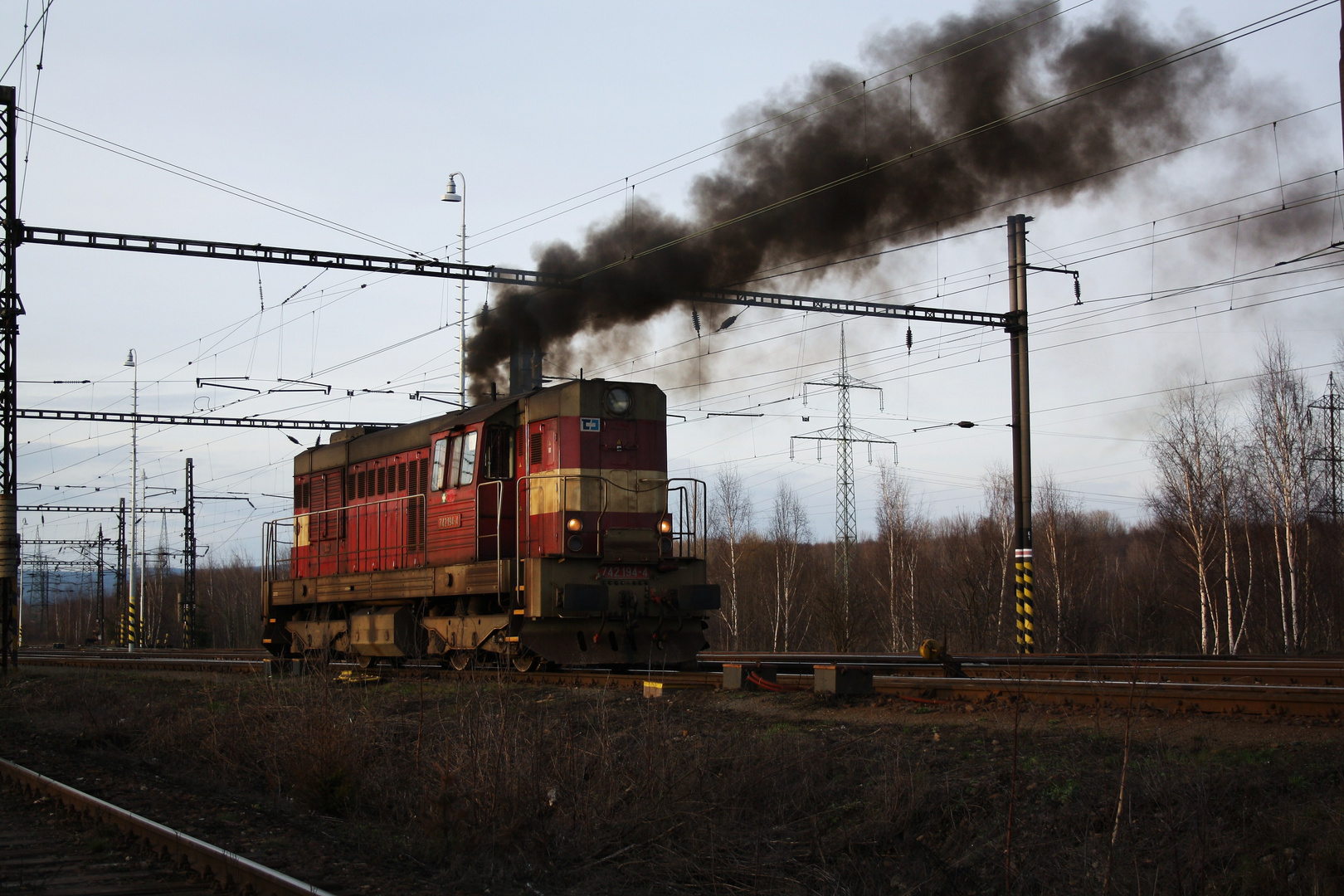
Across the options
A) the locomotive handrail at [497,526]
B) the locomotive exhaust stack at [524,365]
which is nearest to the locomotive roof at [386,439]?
the locomotive handrail at [497,526]

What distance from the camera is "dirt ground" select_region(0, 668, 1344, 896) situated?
557 cm

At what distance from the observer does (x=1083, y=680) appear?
1088 cm

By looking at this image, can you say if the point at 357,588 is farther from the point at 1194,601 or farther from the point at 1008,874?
the point at 1194,601

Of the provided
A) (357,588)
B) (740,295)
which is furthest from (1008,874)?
(740,295)

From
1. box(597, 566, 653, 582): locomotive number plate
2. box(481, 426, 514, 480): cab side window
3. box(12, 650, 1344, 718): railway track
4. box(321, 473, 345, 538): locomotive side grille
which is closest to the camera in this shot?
box(12, 650, 1344, 718): railway track

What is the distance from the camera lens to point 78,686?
1606 cm

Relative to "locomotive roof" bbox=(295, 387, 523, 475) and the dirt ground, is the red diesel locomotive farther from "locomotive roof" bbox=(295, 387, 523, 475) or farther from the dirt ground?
the dirt ground

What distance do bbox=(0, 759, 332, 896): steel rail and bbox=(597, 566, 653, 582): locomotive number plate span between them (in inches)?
261

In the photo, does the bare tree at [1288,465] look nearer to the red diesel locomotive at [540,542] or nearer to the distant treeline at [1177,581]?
the distant treeline at [1177,581]

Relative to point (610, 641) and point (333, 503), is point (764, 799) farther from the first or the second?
point (333, 503)

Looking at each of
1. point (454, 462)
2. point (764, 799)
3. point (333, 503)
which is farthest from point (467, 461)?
point (764, 799)

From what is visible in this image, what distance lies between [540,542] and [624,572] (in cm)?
129

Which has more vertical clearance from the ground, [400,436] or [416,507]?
[400,436]

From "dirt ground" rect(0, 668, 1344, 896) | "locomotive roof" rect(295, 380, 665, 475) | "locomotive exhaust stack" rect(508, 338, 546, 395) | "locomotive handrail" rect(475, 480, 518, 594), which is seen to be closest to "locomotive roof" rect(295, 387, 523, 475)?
"locomotive roof" rect(295, 380, 665, 475)
